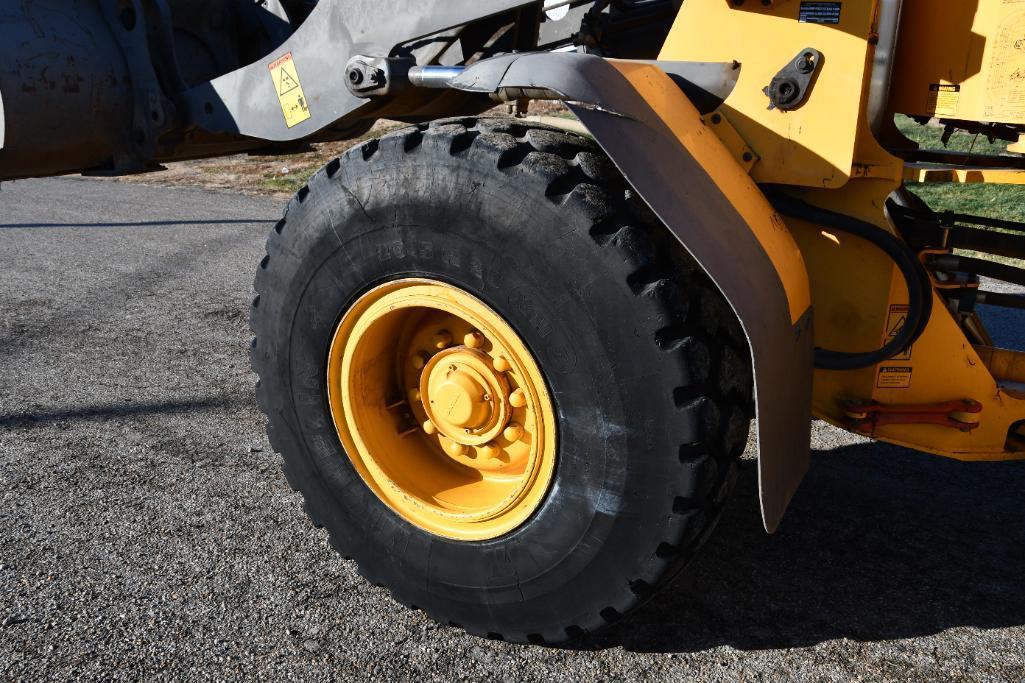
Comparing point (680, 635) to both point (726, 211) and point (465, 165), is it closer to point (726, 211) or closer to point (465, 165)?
point (726, 211)

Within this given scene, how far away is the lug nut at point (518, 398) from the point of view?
2.23 metres

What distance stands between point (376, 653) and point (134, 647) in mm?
594

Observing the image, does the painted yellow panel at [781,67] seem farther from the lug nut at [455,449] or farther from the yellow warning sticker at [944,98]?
the lug nut at [455,449]

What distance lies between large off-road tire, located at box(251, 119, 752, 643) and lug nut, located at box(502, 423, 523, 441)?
237 millimetres

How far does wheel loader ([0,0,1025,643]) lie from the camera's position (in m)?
1.93

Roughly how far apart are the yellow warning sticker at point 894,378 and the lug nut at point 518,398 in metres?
0.93

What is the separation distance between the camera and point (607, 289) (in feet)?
6.28

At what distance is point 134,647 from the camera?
2.27m

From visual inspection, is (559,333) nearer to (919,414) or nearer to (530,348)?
(530,348)

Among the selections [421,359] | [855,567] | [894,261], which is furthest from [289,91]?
[855,567]

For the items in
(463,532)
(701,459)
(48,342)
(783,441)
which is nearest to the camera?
(701,459)

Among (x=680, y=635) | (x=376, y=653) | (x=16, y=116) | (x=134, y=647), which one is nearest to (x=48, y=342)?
(x=16, y=116)

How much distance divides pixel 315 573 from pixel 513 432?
77 cm

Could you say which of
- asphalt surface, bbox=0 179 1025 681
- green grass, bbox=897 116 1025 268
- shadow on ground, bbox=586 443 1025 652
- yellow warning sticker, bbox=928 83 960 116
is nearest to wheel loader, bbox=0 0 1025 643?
yellow warning sticker, bbox=928 83 960 116
